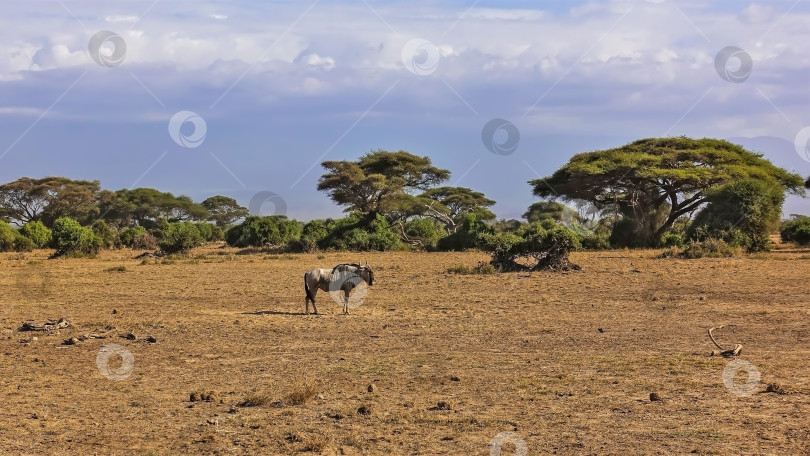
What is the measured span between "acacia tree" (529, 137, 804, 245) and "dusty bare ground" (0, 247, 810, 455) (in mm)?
17860

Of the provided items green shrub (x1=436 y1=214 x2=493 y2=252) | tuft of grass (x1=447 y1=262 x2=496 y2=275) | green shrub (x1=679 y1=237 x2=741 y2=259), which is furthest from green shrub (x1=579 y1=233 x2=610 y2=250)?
tuft of grass (x1=447 y1=262 x2=496 y2=275)

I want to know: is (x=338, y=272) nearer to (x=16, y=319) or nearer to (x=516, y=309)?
(x=516, y=309)

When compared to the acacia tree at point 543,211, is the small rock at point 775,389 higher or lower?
lower

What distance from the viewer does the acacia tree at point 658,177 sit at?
39.3 m

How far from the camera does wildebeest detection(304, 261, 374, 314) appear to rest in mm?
17469

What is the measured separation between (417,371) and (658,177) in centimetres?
3039

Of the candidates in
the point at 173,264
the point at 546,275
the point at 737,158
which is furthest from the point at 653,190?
the point at 173,264

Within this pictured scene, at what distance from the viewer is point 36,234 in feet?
166

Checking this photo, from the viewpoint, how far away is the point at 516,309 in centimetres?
1745

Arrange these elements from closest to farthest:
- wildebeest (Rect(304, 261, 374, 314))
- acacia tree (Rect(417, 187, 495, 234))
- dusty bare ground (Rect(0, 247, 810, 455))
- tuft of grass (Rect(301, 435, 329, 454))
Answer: tuft of grass (Rect(301, 435, 329, 454)) → dusty bare ground (Rect(0, 247, 810, 455)) → wildebeest (Rect(304, 261, 374, 314)) → acacia tree (Rect(417, 187, 495, 234))

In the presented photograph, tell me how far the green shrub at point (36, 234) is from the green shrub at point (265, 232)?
11234mm

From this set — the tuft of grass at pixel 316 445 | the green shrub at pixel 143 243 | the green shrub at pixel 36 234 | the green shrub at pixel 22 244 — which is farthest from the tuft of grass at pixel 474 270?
the green shrub at pixel 36 234

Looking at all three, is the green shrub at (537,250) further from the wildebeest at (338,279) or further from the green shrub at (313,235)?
the green shrub at (313,235)

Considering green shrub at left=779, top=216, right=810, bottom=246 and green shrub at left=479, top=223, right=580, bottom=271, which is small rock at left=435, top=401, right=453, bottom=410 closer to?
green shrub at left=479, top=223, right=580, bottom=271
